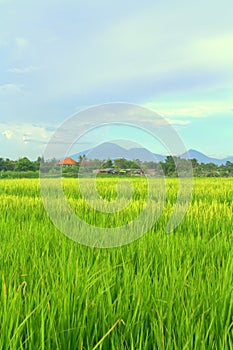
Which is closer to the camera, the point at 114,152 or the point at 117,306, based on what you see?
the point at 117,306

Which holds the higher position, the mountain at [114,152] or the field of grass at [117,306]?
the mountain at [114,152]

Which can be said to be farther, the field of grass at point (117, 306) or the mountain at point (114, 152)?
the mountain at point (114, 152)

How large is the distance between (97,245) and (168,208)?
1.49 metres

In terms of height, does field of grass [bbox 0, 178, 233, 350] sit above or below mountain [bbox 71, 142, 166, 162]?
below

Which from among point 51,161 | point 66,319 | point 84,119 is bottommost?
point 66,319

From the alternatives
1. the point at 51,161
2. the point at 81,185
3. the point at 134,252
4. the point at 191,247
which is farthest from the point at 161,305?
the point at 81,185

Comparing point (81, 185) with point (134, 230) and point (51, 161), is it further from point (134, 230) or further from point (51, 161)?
point (134, 230)

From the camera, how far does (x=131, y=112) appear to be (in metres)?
2.99

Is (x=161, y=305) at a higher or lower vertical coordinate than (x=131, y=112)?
lower

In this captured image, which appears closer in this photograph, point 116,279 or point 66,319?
point 66,319

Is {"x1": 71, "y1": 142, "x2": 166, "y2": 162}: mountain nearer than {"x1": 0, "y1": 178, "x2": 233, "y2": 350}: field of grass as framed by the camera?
No

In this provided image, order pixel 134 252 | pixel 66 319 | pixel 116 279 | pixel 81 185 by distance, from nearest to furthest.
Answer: pixel 66 319, pixel 116 279, pixel 134 252, pixel 81 185

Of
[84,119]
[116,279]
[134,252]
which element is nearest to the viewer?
[116,279]

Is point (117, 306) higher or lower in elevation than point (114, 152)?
lower
